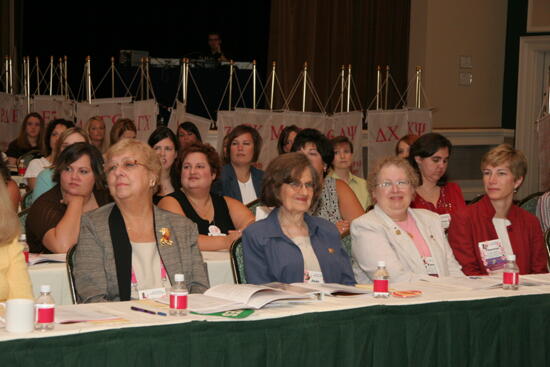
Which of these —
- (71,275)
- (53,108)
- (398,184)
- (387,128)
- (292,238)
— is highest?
(53,108)

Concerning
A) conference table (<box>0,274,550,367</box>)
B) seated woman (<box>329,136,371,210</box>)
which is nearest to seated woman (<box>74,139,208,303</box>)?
conference table (<box>0,274,550,367</box>)

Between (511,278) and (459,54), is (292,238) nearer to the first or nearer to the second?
(511,278)

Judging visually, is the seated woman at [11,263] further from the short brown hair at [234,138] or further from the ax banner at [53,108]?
the ax banner at [53,108]

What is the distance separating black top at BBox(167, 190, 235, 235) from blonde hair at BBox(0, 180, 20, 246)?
1.77m

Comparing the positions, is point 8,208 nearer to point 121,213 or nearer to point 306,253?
point 121,213

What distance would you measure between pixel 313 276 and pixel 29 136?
234 inches

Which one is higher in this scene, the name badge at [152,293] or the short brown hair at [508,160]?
the short brown hair at [508,160]

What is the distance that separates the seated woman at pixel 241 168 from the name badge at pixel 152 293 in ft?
8.59

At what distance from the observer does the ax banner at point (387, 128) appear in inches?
331

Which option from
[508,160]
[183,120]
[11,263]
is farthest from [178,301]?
[183,120]

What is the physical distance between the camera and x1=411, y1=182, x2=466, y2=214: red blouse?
545 centimetres

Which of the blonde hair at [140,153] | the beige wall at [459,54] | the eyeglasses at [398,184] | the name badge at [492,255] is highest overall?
the beige wall at [459,54]

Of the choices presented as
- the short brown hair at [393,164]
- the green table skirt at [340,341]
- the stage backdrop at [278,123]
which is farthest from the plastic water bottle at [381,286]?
the stage backdrop at [278,123]

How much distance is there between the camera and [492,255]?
441 cm
